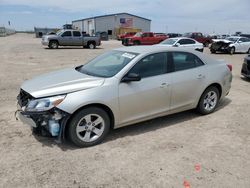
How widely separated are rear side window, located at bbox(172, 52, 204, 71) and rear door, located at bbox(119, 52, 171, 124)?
0.88 feet

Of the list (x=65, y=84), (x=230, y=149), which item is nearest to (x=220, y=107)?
(x=230, y=149)

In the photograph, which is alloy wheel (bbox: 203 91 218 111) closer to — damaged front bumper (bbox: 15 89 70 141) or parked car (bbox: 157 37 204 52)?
damaged front bumper (bbox: 15 89 70 141)

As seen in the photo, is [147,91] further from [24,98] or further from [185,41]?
[185,41]

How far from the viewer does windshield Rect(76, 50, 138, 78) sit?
4383 millimetres

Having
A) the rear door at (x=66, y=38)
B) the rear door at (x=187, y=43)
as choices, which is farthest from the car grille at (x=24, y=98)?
the rear door at (x=66, y=38)

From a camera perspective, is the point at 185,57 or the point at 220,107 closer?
the point at 185,57

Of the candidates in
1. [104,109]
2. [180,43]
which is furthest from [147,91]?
[180,43]

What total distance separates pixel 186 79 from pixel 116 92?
5.27 feet

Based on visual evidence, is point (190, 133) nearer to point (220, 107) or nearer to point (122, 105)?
point (122, 105)

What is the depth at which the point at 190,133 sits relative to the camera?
4.59 m

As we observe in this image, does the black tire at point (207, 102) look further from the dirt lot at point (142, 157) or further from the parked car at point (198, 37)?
the parked car at point (198, 37)

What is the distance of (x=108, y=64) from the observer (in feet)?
15.6

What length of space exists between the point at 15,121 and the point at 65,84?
1761 mm

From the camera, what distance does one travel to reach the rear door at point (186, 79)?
4.81 metres
